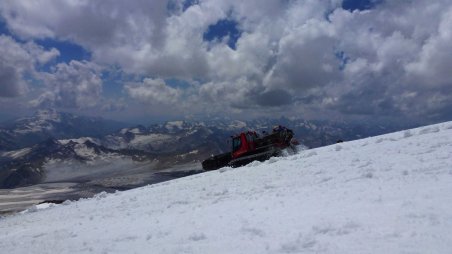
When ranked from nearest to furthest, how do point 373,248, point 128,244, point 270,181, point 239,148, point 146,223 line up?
1. point 373,248
2. point 128,244
3. point 146,223
4. point 270,181
5. point 239,148

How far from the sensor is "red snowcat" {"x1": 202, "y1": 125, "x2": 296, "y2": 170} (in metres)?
38.2

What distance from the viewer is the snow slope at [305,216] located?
722 centimetres

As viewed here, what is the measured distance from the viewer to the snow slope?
7.22 m

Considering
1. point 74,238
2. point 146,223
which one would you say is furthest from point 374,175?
point 74,238

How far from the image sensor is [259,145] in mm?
41188

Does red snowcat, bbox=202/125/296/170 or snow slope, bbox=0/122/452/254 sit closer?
snow slope, bbox=0/122/452/254

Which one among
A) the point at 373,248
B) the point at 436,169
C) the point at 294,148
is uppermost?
the point at 294,148

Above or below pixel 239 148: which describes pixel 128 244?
below

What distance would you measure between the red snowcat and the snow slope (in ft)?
68.1

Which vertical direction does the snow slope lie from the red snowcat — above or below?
below

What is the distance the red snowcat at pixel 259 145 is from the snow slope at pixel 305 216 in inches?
817

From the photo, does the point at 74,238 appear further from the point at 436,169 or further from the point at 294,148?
the point at 294,148

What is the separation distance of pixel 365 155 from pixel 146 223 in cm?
963

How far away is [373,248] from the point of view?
6.59m
